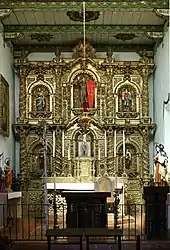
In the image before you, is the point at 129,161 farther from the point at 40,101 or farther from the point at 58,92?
the point at 40,101

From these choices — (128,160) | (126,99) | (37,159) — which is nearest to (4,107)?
(37,159)

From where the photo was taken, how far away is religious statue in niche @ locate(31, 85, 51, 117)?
18344mm

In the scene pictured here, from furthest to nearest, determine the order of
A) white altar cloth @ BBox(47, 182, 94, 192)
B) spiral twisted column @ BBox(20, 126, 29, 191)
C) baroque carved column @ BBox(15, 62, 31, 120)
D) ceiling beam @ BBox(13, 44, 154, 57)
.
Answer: ceiling beam @ BBox(13, 44, 154, 57) < baroque carved column @ BBox(15, 62, 31, 120) < spiral twisted column @ BBox(20, 126, 29, 191) < white altar cloth @ BBox(47, 182, 94, 192)

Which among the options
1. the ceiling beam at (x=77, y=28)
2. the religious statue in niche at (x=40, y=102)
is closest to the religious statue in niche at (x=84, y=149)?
the religious statue in niche at (x=40, y=102)

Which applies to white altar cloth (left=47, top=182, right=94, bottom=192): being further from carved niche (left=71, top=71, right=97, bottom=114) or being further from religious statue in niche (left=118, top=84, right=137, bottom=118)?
religious statue in niche (left=118, top=84, right=137, bottom=118)

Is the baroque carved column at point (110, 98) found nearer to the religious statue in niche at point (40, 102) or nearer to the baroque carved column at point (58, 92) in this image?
the baroque carved column at point (58, 92)

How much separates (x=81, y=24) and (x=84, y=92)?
2.33 m

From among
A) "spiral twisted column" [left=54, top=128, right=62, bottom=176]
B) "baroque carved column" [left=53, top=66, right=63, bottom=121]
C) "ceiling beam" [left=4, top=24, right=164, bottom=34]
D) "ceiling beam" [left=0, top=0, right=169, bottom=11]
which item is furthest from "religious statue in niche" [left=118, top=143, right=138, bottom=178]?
"ceiling beam" [left=0, top=0, right=169, bottom=11]

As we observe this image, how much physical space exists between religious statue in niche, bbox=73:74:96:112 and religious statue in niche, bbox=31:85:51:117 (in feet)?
3.02

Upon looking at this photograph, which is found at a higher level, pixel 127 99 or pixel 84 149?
pixel 127 99

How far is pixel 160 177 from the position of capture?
15.1 m

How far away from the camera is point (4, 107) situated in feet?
54.4

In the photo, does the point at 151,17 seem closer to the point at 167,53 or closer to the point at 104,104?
the point at 167,53

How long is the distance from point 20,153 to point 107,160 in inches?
112
